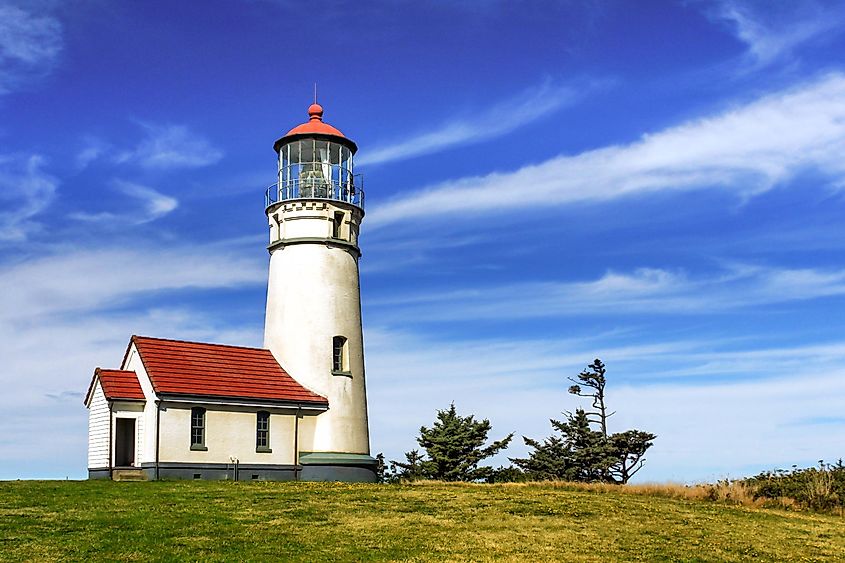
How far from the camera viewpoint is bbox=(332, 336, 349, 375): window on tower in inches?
Answer: 1420

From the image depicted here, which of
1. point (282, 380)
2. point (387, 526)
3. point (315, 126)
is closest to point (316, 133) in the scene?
point (315, 126)

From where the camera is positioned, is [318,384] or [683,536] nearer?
[683,536]

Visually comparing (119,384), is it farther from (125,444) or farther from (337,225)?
(337,225)

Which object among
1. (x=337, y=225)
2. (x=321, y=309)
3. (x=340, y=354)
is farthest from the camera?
(x=337, y=225)

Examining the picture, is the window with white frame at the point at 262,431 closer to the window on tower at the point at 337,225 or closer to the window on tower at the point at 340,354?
the window on tower at the point at 340,354

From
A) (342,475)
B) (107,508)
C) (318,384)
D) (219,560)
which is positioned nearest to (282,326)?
(318,384)

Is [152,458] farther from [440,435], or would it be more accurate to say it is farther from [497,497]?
[440,435]

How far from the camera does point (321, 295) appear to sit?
35.9 metres

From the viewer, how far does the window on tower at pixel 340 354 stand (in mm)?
36062

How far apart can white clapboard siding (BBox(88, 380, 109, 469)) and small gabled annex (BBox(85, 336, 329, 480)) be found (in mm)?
34

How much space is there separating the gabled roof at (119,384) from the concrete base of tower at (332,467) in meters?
6.14

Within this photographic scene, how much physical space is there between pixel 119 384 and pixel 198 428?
3.10 meters

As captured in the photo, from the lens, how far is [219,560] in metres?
17.1

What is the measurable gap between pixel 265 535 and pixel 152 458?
1336 cm
